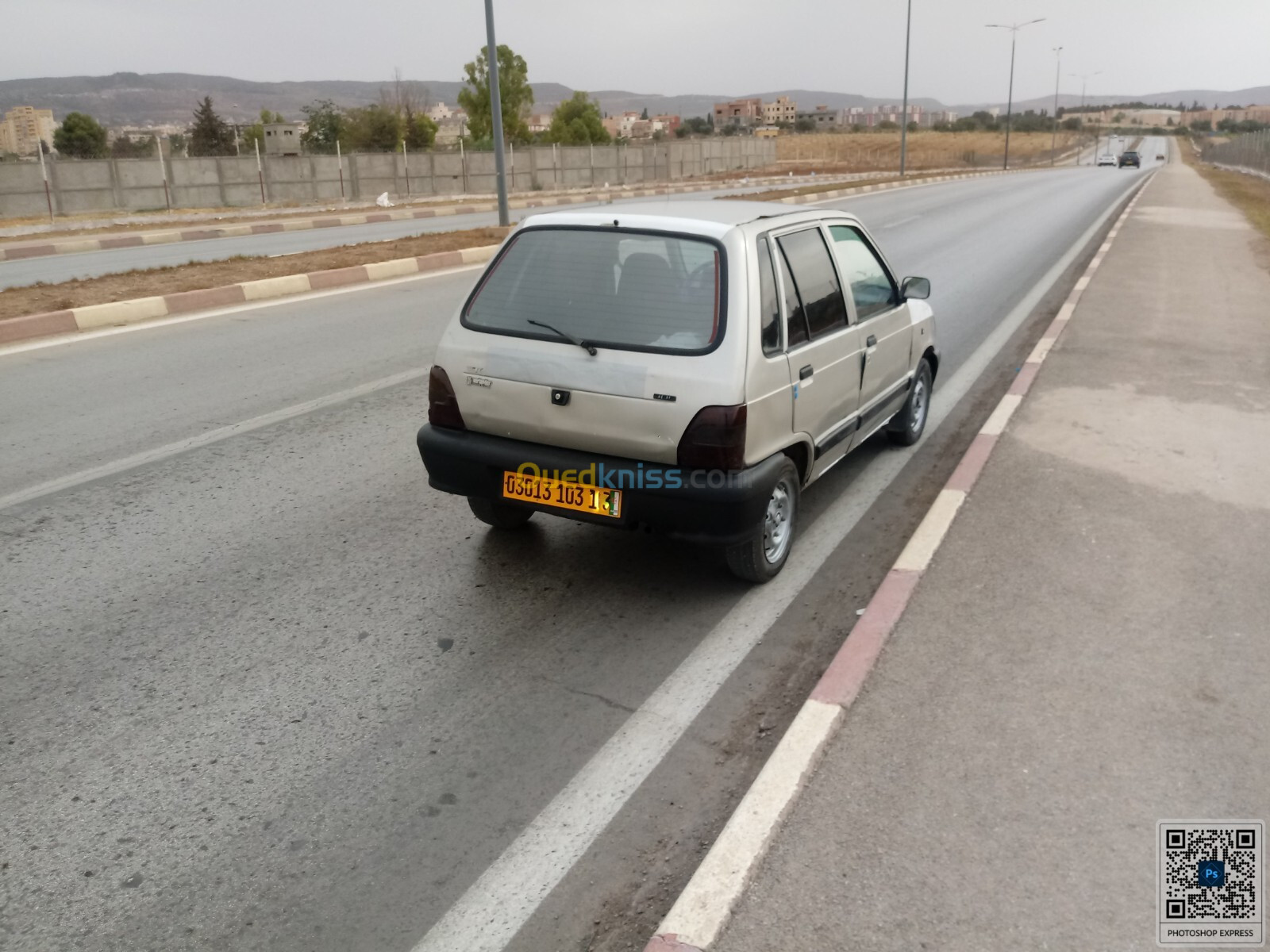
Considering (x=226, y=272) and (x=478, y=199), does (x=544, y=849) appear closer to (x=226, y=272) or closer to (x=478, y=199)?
(x=226, y=272)

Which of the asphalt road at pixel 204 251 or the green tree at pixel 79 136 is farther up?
the green tree at pixel 79 136

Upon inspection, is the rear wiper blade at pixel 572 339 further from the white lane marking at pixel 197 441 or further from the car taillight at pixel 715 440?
the white lane marking at pixel 197 441

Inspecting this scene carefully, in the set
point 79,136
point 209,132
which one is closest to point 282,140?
point 209,132

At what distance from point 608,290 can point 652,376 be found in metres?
0.51

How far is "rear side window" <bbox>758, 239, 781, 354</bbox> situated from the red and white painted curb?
3.86 feet

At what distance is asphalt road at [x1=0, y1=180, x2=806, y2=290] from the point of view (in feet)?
52.1

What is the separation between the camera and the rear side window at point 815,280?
184 inches

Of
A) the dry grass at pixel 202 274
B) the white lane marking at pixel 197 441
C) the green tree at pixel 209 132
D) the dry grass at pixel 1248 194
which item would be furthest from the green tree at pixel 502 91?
the white lane marking at pixel 197 441

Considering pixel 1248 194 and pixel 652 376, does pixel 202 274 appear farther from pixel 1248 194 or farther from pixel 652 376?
pixel 1248 194

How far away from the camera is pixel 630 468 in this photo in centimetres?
420

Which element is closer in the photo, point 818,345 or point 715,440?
point 715,440

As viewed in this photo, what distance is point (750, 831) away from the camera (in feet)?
9.51

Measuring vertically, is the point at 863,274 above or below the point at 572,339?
above

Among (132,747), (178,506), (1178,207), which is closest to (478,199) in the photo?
(1178,207)
